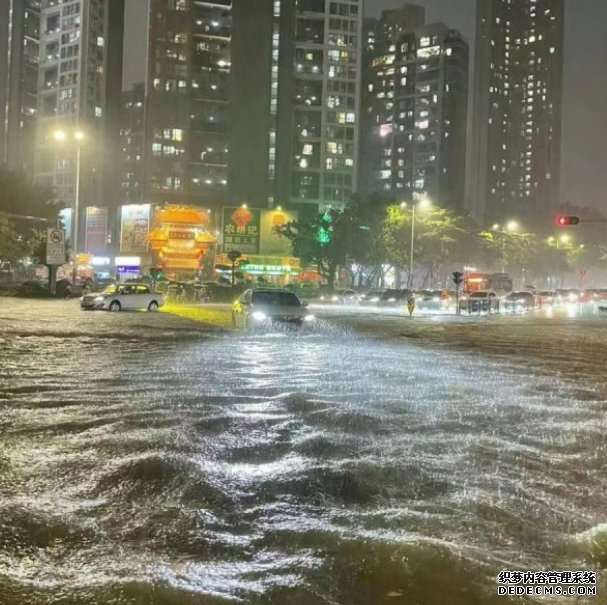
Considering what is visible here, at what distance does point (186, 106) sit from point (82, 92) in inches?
1076

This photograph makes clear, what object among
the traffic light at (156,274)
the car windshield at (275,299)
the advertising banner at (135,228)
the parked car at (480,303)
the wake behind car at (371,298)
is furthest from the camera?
the advertising banner at (135,228)

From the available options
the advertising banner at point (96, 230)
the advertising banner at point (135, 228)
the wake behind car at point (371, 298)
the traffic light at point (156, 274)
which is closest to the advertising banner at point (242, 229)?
the advertising banner at point (135, 228)

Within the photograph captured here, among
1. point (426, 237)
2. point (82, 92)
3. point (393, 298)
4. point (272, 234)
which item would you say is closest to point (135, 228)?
point (272, 234)

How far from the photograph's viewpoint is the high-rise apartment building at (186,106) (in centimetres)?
11094

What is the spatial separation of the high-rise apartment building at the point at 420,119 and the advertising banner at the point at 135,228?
76.1 m

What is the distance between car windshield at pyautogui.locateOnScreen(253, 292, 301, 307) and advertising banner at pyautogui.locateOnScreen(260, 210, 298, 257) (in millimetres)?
60423

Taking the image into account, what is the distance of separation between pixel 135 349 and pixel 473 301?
32800 mm

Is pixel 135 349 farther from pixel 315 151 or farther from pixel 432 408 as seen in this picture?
pixel 315 151

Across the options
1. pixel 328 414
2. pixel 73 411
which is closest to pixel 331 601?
pixel 328 414

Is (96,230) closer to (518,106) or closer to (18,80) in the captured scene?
(18,80)

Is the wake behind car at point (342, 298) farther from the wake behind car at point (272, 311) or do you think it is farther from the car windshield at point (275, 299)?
the wake behind car at point (272, 311)

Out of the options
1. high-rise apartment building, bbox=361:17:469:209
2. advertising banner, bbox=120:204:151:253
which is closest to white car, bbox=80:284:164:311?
advertising banner, bbox=120:204:151:253

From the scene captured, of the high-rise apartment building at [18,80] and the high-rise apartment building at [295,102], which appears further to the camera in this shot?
the high-rise apartment building at [18,80]

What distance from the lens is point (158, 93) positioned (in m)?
112
